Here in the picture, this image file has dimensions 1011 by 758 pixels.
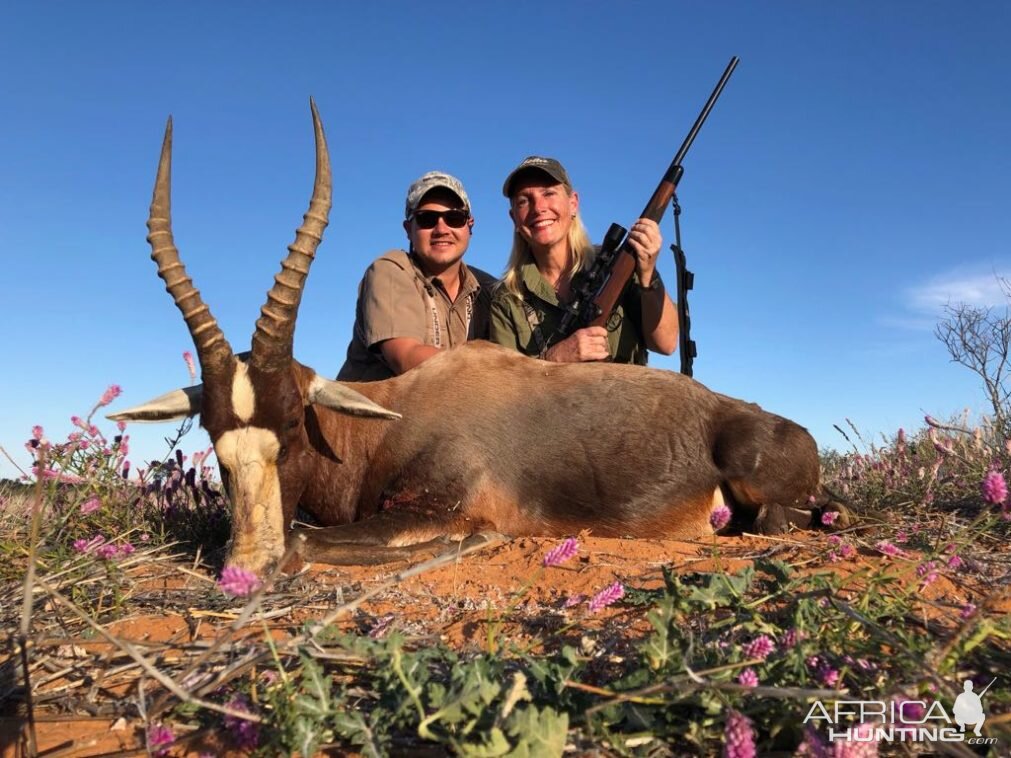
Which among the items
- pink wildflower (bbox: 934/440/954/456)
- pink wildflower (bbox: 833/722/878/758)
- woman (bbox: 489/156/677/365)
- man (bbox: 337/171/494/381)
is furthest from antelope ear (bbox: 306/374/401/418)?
pink wildflower (bbox: 934/440/954/456)

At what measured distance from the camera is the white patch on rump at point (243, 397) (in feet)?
13.5

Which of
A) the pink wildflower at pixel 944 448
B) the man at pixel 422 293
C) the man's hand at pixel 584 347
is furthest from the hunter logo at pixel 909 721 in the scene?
the man at pixel 422 293

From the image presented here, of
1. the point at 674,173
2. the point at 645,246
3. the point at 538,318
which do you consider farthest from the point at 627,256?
the point at 674,173

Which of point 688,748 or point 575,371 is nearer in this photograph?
point 688,748

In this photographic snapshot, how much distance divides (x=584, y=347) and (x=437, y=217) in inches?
87.2

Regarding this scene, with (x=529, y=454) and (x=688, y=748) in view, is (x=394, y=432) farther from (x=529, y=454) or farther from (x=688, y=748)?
(x=688, y=748)

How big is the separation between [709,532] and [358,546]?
7.93 feet

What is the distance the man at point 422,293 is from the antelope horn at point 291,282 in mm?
1925

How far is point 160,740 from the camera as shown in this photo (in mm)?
1740

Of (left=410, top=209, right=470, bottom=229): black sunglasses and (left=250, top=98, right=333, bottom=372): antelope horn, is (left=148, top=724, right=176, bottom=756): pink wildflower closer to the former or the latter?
(left=250, top=98, right=333, bottom=372): antelope horn

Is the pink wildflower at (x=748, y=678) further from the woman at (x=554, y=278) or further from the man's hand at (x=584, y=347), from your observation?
the woman at (x=554, y=278)

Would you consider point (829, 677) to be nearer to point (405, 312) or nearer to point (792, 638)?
point (792, 638)

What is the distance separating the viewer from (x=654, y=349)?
738 centimetres

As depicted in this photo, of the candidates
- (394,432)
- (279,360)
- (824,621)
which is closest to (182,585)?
(279,360)
